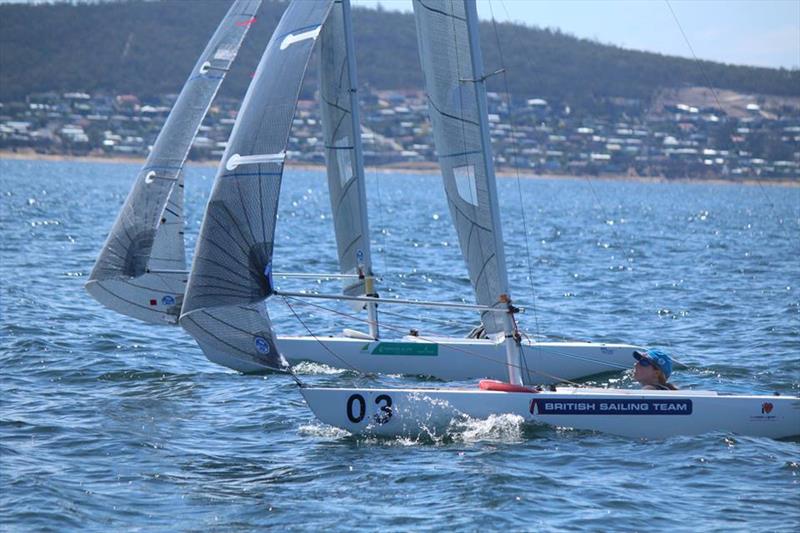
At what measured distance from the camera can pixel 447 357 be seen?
16500 millimetres

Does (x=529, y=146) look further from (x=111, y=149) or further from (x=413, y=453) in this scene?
(x=413, y=453)

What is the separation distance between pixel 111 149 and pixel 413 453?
14359cm

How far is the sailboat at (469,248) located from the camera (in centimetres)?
1227

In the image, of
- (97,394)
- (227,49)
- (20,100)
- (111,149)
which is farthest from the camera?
(20,100)

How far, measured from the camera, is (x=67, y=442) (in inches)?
486

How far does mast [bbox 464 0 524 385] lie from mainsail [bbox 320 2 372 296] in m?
3.71

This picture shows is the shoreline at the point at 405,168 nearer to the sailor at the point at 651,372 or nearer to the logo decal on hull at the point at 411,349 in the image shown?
the logo decal on hull at the point at 411,349

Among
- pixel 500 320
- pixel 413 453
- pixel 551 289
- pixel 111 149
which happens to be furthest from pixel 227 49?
pixel 111 149

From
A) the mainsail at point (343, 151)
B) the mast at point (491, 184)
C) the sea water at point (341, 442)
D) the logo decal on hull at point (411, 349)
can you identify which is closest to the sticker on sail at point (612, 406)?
the sea water at point (341, 442)

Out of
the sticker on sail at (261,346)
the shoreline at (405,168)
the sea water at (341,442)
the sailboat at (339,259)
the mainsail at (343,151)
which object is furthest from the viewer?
the shoreline at (405,168)

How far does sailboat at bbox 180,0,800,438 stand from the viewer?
40.3 ft

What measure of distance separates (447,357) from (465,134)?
3909mm

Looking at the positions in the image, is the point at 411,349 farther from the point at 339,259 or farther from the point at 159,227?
the point at 159,227

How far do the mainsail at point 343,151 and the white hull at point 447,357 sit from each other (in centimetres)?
101
